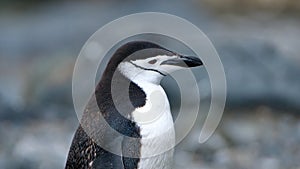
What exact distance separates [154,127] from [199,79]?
10.3ft

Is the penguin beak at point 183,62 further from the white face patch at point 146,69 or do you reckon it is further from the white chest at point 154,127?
the white chest at point 154,127

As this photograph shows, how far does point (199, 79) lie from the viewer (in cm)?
702

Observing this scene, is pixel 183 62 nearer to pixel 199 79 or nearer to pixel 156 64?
pixel 156 64

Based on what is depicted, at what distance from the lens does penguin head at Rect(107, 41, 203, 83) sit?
3.90 m

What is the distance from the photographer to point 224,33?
8820 millimetres

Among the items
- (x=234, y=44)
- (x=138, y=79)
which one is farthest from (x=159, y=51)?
(x=234, y=44)

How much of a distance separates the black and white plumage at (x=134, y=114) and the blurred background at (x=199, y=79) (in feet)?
6.58

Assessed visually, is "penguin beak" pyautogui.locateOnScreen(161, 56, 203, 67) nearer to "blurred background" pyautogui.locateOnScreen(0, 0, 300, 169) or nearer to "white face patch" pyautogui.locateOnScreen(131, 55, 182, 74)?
"white face patch" pyautogui.locateOnScreen(131, 55, 182, 74)

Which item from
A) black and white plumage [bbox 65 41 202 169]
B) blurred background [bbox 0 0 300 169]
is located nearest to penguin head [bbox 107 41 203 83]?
black and white plumage [bbox 65 41 202 169]

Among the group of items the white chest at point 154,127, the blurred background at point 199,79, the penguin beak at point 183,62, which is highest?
the penguin beak at point 183,62

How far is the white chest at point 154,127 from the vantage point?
393 centimetres

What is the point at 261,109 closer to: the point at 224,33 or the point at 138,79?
the point at 224,33

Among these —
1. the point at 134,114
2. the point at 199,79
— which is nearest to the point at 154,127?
the point at 134,114

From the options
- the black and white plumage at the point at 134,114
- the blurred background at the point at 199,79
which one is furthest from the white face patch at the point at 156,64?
the blurred background at the point at 199,79
